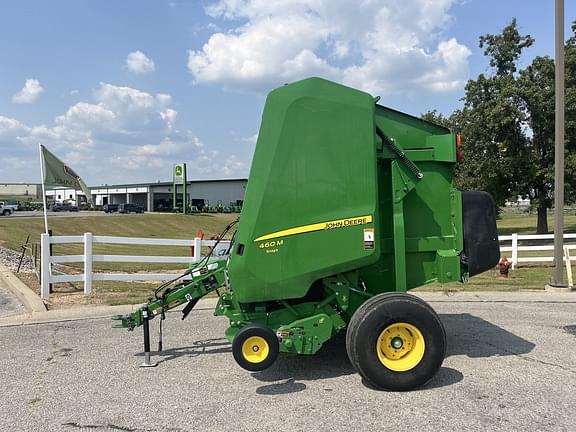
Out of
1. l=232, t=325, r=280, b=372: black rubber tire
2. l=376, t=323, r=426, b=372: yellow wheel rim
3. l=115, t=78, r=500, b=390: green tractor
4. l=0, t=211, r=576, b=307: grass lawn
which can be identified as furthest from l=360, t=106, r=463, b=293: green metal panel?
l=0, t=211, r=576, b=307: grass lawn

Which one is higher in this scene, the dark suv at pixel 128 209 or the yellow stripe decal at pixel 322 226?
the dark suv at pixel 128 209

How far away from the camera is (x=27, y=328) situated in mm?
6945

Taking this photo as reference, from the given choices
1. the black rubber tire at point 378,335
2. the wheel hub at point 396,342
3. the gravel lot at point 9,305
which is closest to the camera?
the black rubber tire at point 378,335

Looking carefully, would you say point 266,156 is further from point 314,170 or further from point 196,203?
point 196,203

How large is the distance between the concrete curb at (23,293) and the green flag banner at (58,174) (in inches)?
88.6

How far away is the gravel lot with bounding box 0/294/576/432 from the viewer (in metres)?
3.83

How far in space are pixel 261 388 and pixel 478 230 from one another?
2813 millimetres

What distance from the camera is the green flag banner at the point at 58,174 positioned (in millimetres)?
10789

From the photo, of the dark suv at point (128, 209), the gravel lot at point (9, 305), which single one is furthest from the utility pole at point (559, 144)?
the dark suv at point (128, 209)

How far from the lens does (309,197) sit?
4.54 metres

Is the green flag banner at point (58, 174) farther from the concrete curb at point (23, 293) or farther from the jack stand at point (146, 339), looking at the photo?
the jack stand at point (146, 339)

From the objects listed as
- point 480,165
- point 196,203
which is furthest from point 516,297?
point 196,203

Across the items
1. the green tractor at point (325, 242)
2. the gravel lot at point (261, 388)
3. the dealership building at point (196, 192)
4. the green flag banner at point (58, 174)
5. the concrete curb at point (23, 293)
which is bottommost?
the gravel lot at point (261, 388)

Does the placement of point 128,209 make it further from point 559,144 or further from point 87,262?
point 559,144
